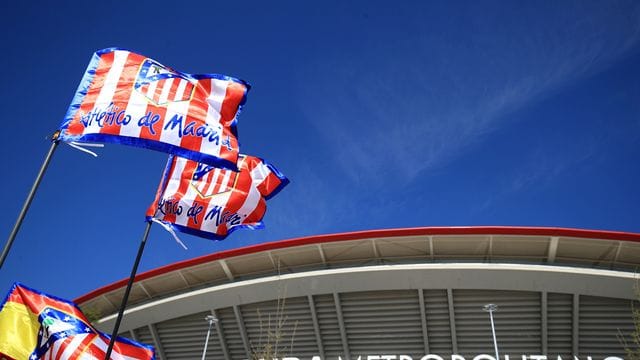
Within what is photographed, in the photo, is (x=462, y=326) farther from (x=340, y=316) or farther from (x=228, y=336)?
(x=228, y=336)

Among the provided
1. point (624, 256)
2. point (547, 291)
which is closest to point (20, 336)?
point (547, 291)

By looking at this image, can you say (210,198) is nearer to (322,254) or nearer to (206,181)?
(206,181)

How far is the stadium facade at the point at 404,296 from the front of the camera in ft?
63.7

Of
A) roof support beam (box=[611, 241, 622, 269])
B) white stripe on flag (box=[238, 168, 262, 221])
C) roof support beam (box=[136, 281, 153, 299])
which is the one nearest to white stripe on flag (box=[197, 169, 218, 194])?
white stripe on flag (box=[238, 168, 262, 221])

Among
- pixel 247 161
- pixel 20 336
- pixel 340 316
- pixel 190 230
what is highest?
pixel 247 161

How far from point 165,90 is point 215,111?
3.51 feet

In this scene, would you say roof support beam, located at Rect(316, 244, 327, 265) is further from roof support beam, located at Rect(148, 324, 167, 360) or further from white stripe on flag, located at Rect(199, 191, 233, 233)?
white stripe on flag, located at Rect(199, 191, 233, 233)

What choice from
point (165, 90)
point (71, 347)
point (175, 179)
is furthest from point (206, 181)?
point (71, 347)

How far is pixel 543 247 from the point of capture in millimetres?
20422

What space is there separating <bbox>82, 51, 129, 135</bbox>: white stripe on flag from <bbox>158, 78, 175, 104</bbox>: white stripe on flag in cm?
89

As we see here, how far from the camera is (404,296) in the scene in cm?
2102

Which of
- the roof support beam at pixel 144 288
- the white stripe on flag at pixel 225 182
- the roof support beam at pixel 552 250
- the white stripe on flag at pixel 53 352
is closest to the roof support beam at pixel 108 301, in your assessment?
the roof support beam at pixel 144 288

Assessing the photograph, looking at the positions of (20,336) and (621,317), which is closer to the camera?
(20,336)

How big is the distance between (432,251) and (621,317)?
7.93 meters
